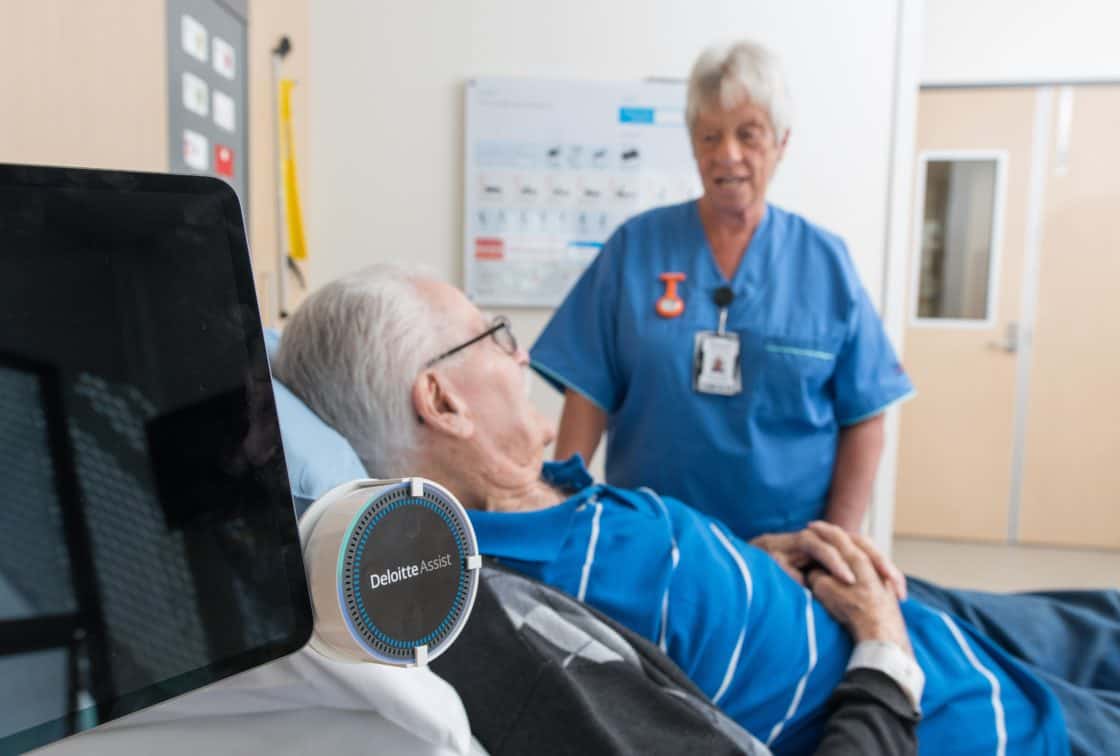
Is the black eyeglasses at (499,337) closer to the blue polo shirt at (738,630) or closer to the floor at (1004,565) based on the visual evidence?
the blue polo shirt at (738,630)

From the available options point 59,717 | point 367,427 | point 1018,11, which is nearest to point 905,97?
point 367,427

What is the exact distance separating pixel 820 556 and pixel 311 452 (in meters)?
0.76

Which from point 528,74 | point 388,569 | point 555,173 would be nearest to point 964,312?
point 555,173

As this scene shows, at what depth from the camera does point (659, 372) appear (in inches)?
64.6

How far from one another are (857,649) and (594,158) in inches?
65.2

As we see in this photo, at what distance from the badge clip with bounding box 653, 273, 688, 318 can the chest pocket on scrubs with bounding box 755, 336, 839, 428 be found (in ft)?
0.60

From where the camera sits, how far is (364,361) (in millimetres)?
1046

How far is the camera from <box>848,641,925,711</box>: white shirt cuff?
1015mm

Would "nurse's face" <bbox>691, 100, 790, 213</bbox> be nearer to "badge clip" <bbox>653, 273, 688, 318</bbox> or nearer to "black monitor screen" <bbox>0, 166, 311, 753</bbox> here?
"badge clip" <bbox>653, 273, 688, 318</bbox>

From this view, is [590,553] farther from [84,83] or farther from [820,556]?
[84,83]

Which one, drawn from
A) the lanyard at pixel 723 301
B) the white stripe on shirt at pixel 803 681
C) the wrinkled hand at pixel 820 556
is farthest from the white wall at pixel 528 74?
the white stripe on shirt at pixel 803 681

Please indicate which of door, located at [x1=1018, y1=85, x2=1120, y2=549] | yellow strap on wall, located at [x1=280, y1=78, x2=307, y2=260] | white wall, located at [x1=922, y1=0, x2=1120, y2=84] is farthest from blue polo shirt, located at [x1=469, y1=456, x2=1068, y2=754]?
white wall, located at [x1=922, y1=0, x2=1120, y2=84]

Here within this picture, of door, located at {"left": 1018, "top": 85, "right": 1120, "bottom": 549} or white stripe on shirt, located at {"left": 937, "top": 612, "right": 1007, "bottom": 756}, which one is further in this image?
door, located at {"left": 1018, "top": 85, "right": 1120, "bottom": 549}

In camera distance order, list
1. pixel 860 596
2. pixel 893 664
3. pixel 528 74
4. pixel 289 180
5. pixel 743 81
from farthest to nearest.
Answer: pixel 528 74 → pixel 289 180 → pixel 743 81 → pixel 860 596 → pixel 893 664
